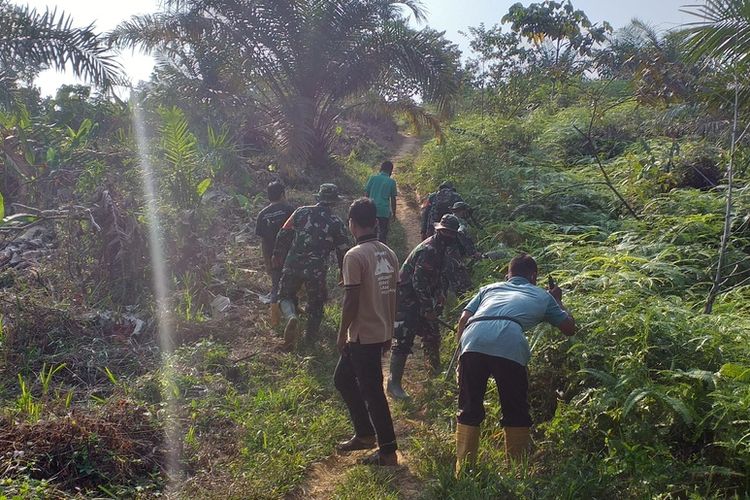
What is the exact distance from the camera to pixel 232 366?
6156mm

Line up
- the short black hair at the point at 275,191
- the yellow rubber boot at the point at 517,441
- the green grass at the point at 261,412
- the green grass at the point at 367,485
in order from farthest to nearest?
the short black hair at the point at 275,191 < the green grass at the point at 261,412 < the yellow rubber boot at the point at 517,441 < the green grass at the point at 367,485

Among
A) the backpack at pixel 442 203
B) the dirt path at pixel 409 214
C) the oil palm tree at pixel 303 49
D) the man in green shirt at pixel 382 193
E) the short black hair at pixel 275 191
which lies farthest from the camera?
the oil palm tree at pixel 303 49

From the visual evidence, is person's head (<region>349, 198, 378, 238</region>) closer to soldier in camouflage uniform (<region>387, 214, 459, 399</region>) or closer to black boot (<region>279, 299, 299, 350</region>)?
soldier in camouflage uniform (<region>387, 214, 459, 399</region>)

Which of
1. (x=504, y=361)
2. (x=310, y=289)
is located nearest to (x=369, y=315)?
(x=504, y=361)

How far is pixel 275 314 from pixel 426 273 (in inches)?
79.9

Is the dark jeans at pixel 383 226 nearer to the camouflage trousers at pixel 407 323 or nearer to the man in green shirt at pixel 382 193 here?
the man in green shirt at pixel 382 193

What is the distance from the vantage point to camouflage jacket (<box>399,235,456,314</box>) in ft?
19.6

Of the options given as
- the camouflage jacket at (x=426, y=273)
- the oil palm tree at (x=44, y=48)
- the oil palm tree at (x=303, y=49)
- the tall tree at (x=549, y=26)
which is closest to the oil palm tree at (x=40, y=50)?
the oil palm tree at (x=44, y=48)

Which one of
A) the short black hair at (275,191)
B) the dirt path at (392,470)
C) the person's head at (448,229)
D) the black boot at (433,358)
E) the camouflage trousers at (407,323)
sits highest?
the short black hair at (275,191)

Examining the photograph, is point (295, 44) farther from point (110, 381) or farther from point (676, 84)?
point (110, 381)

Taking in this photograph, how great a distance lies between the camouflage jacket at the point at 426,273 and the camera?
235 inches

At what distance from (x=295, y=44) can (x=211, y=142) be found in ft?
8.96

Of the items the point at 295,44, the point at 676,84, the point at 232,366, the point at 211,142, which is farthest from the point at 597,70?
the point at 232,366

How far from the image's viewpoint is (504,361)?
4020 millimetres
